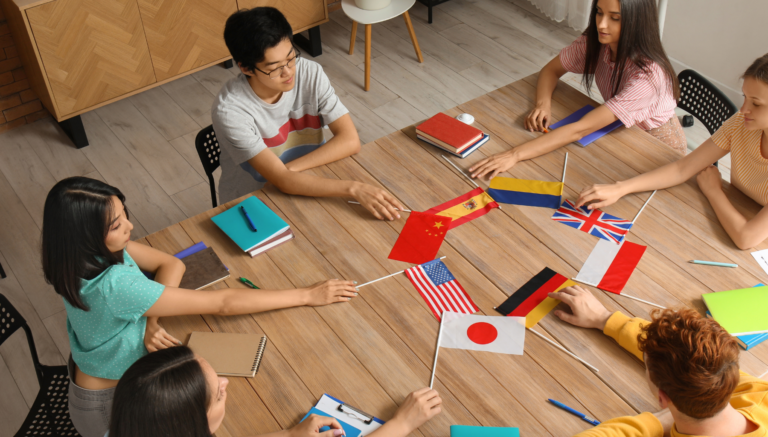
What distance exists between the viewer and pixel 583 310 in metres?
1.65

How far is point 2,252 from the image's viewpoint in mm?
3084

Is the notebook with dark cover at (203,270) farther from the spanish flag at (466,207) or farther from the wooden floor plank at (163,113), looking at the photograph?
the wooden floor plank at (163,113)

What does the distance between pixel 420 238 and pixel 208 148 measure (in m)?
0.97

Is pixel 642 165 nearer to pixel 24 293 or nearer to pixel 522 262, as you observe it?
pixel 522 262

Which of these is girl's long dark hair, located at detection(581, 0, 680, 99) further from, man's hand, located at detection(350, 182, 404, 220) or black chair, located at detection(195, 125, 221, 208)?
black chair, located at detection(195, 125, 221, 208)

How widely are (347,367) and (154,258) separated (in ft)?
2.23

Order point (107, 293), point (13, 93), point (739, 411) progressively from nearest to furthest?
1. point (739, 411)
2. point (107, 293)
3. point (13, 93)

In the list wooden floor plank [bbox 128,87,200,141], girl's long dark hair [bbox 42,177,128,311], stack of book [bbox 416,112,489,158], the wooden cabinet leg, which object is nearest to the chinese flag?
stack of book [bbox 416,112,489,158]

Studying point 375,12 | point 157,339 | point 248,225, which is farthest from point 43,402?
point 375,12

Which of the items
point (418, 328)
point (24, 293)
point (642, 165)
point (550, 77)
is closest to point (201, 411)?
point (418, 328)

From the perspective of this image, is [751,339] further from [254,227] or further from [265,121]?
[265,121]

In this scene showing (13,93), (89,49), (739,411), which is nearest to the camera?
(739,411)

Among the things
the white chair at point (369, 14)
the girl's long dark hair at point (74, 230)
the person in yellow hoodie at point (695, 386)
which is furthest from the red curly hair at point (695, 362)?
the white chair at point (369, 14)

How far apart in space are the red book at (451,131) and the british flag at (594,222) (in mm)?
433
